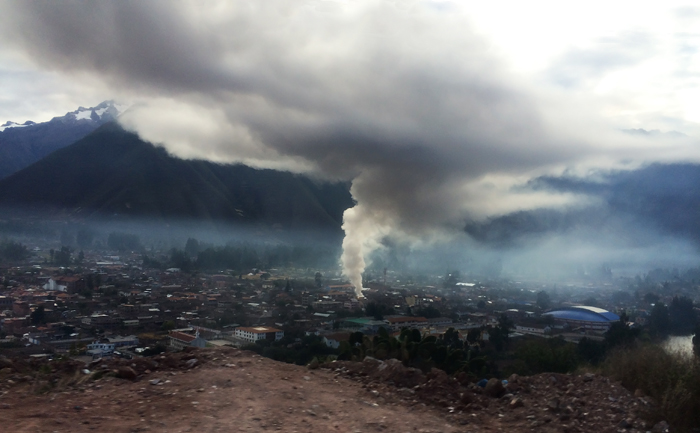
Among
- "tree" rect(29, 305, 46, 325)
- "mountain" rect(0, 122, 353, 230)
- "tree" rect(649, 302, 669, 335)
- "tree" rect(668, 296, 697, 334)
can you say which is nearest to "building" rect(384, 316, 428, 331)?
"tree" rect(649, 302, 669, 335)

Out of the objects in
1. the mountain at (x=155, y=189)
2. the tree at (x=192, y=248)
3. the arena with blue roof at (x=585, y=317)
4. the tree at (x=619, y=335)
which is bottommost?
the arena with blue roof at (x=585, y=317)

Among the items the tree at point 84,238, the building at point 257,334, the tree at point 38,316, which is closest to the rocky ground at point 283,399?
the building at point 257,334

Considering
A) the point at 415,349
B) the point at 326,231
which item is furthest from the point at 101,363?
the point at 326,231

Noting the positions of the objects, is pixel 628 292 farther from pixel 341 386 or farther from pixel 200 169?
pixel 200 169

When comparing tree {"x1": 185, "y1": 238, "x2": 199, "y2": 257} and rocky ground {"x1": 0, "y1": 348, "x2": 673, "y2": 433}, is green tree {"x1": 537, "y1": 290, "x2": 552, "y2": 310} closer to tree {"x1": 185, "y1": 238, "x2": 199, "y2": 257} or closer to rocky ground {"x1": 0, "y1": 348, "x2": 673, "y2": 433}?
tree {"x1": 185, "y1": 238, "x2": 199, "y2": 257}

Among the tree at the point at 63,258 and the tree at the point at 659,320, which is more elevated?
the tree at the point at 63,258

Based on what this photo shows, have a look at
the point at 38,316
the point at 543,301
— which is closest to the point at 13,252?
the point at 38,316

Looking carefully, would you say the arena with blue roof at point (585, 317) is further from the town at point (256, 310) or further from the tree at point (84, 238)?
the tree at point (84, 238)

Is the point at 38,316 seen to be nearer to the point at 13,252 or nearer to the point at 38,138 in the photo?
the point at 13,252
